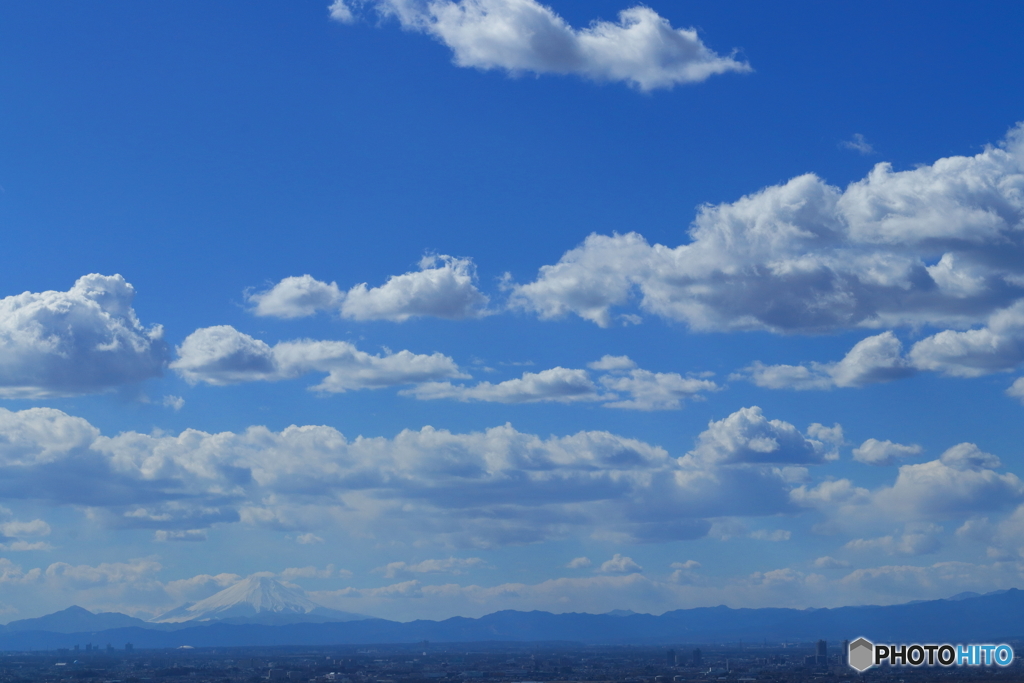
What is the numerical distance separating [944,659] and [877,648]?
8.53m

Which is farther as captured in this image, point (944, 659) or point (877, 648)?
point (877, 648)

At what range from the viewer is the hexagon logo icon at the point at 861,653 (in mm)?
91938

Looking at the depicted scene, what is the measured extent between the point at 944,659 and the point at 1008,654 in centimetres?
1573

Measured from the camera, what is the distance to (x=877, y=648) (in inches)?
3661

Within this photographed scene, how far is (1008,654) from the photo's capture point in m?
96.4

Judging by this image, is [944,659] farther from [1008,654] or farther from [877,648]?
[1008,654]

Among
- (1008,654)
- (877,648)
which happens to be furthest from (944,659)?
(1008,654)

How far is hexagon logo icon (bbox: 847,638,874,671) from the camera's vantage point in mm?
91938

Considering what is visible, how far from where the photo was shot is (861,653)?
306 feet

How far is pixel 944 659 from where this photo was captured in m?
85.0

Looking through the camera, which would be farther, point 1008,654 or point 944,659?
point 1008,654

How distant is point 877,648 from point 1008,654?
44.3 ft
